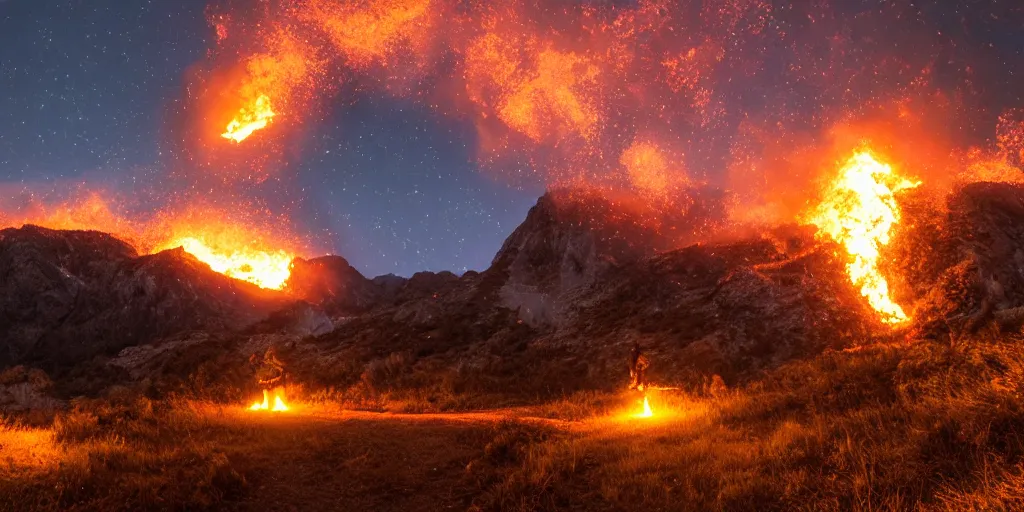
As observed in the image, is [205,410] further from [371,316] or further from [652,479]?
[371,316]

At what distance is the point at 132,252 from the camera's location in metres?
71.3

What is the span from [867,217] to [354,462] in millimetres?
32973

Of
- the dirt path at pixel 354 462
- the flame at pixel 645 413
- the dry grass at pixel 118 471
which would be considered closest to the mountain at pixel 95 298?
the dry grass at pixel 118 471

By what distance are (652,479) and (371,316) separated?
44.8 metres

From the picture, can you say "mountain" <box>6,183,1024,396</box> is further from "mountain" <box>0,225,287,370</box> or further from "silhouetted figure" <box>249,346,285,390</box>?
"silhouetted figure" <box>249,346,285,390</box>

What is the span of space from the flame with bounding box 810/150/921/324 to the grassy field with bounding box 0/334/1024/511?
17.9 m

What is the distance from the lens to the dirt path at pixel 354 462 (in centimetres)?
975

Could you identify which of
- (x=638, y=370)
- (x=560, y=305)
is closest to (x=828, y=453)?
(x=638, y=370)

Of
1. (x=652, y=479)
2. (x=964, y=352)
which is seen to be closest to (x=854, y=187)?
(x=964, y=352)

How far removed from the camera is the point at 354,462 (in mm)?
11336

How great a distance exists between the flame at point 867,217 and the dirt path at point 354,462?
86.0ft

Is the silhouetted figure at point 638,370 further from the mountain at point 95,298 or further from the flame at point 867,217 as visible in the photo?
the mountain at point 95,298

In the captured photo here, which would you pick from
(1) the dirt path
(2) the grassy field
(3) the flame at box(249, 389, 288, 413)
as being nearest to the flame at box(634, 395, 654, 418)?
(2) the grassy field

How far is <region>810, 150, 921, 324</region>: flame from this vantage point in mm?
30891
